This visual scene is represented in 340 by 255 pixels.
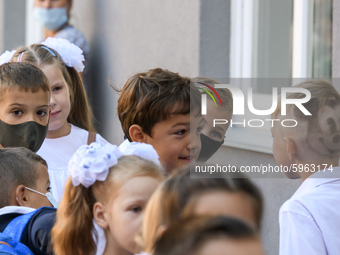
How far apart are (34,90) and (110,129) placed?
3405 mm

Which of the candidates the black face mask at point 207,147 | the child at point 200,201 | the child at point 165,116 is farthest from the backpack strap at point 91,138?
the child at point 200,201

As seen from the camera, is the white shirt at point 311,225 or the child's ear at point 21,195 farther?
the child's ear at point 21,195

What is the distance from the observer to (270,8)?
5.11m

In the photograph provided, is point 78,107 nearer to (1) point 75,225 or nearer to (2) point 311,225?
(1) point 75,225

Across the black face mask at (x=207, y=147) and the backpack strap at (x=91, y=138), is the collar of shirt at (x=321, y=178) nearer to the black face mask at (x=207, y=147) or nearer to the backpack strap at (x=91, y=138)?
the black face mask at (x=207, y=147)

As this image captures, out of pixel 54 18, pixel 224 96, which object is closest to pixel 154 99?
pixel 224 96

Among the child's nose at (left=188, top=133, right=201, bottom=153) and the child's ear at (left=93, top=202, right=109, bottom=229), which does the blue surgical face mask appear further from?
the child's ear at (left=93, top=202, right=109, bottom=229)

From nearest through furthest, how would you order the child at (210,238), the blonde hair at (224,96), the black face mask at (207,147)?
the child at (210,238), the black face mask at (207,147), the blonde hair at (224,96)

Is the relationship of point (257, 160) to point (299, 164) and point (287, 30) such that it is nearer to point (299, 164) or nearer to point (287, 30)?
point (287, 30)

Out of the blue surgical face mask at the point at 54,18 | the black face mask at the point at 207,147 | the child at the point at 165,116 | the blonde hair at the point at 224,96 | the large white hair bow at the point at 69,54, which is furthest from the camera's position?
the blue surgical face mask at the point at 54,18

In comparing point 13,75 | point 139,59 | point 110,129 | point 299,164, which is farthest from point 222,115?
point 110,129

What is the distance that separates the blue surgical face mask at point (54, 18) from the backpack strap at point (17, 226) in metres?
4.98

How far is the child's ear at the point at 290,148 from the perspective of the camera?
2533 millimetres

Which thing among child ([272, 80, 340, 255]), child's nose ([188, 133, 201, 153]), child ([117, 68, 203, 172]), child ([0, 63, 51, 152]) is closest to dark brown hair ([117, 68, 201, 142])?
child ([117, 68, 203, 172])
